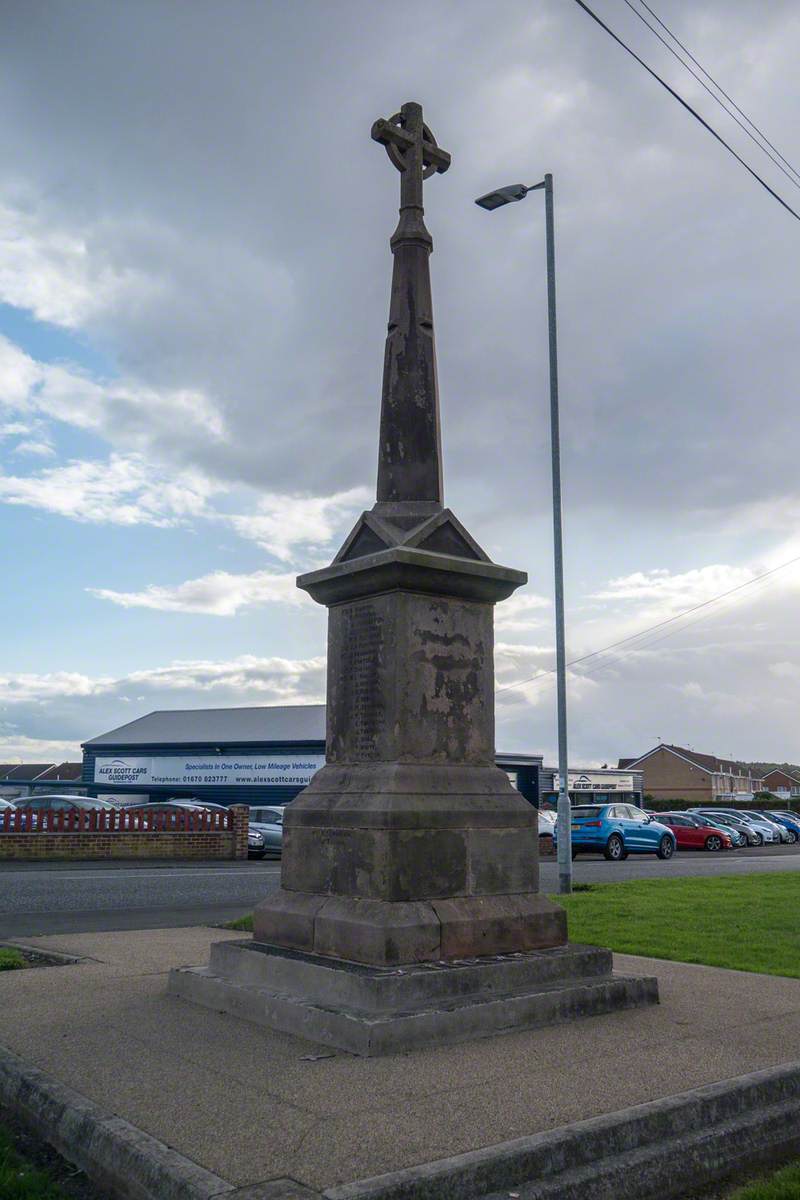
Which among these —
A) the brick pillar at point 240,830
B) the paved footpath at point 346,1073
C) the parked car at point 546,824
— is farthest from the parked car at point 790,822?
the paved footpath at point 346,1073

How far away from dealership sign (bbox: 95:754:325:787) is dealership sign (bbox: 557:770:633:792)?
1510 centimetres

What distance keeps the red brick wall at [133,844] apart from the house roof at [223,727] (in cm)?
1490

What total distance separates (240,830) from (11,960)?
18810 millimetres

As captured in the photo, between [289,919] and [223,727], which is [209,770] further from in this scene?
[289,919]

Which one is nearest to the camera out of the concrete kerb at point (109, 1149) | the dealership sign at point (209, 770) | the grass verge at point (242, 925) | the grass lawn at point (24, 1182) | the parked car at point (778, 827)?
the concrete kerb at point (109, 1149)

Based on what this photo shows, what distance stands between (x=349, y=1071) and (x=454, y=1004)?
3.01 feet

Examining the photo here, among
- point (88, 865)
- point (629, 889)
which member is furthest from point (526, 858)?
point (88, 865)

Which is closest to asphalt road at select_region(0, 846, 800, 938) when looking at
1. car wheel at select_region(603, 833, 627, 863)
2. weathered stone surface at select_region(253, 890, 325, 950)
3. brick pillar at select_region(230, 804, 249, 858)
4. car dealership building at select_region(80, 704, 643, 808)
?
brick pillar at select_region(230, 804, 249, 858)

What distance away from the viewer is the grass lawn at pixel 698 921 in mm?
8781

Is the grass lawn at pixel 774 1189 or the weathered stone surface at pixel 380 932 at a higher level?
the weathered stone surface at pixel 380 932

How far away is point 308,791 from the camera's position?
6684 mm

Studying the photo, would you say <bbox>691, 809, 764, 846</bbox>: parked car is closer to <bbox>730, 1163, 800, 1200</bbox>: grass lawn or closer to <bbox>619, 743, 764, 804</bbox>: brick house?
<bbox>730, 1163, 800, 1200</bbox>: grass lawn

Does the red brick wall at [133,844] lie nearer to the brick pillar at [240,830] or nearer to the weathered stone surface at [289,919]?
the brick pillar at [240,830]

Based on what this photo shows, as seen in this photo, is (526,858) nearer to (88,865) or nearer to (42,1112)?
(42,1112)
